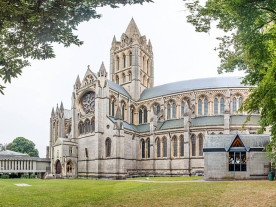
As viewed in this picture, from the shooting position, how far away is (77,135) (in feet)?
157

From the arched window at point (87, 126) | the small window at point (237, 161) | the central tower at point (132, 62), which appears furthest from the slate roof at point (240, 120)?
the arched window at point (87, 126)

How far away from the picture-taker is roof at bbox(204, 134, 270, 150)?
93.1ft

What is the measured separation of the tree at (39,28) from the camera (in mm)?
9547

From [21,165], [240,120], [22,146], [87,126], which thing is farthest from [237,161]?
[22,146]

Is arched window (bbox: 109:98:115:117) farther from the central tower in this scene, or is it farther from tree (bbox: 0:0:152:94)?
tree (bbox: 0:0:152:94)

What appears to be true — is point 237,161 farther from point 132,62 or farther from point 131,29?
point 131,29

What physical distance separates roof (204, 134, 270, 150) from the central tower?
25.6 m

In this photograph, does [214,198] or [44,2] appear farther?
[214,198]

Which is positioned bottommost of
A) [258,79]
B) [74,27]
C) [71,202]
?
[71,202]

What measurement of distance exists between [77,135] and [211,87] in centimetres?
2506

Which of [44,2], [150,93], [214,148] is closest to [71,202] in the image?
[44,2]

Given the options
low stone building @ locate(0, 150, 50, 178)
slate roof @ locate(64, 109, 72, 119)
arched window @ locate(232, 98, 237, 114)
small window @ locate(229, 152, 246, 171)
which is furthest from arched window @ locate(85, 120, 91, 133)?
small window @ locate(229, 152, 246, 171)

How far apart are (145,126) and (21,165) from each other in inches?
952

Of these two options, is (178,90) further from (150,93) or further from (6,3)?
(6,3)
